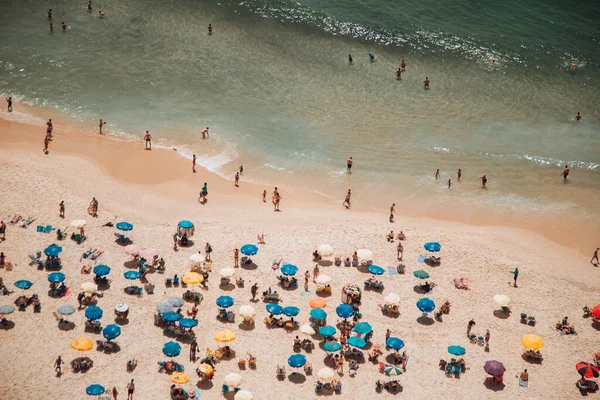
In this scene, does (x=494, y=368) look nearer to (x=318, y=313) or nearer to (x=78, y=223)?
(x=318, y=313)

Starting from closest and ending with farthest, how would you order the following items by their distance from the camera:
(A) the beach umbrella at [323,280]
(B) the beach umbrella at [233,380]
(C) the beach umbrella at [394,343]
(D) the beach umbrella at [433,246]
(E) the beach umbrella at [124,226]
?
1. (B) the beach umbrella at [233,380]
2. (C) the beach umbrella at [394,343]
3. (A) the beach umbrella at [323,280]
4. (E) the beach umbrella at [124,226]
5. (D) the beach umbrella at [433,246]

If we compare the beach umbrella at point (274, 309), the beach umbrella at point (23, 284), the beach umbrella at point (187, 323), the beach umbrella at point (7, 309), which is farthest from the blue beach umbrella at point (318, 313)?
the beach umbrella at point (7, 309)

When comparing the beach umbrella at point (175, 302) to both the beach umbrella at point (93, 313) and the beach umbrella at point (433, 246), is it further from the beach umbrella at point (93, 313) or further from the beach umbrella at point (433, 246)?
the beach umbrella at point (433, 246)

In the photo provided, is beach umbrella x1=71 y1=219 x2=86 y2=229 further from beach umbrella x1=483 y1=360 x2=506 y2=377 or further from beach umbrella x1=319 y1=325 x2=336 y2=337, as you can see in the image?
beach umbrella x1=483 y1=360 x2=506 y2=377

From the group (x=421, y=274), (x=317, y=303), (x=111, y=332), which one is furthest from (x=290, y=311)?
(x=111, y=332)

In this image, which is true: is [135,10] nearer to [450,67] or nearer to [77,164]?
[77,164]

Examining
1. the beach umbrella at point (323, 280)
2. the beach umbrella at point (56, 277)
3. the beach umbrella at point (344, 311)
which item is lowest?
the beach umbrella at point (56, 277)

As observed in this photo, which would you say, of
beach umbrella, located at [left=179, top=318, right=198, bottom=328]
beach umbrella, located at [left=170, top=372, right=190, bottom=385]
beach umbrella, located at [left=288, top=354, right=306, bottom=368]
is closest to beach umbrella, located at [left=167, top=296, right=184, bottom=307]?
beach umbrella, located at [left=179, top=318, right=198, bottom=328]

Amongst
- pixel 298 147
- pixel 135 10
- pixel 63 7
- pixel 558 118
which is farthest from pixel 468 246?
pixel 63 7
